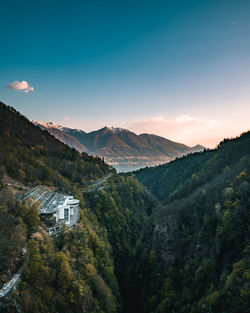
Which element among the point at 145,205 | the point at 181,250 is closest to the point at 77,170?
the point at 145,205

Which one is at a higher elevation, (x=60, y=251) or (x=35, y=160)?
(x=35, y=160)

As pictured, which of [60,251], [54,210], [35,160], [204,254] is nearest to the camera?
[60,251]

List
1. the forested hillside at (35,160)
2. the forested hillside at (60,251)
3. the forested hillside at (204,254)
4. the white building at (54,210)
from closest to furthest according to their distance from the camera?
the forested hillside at (60,251), the forested hillside at (204,254), the white building at (54,210), the forested hillside at (35,160)

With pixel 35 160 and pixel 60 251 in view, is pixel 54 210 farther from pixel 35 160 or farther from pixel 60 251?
pixel 35 160

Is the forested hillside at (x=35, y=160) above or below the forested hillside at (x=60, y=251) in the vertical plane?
above

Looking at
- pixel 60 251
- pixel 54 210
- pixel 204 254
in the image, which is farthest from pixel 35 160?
pixel 204 254

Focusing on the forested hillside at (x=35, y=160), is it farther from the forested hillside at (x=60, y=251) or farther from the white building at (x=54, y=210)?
the white building at (x=54, y=210)

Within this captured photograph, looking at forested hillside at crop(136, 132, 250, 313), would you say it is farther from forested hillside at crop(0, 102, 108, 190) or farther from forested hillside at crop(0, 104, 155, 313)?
forested hillside at crop(0, 102, 108, 190)

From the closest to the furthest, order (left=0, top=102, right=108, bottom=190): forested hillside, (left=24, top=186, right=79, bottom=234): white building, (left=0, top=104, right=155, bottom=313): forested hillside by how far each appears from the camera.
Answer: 1. (left=0, top=104, right=155, bottom=313): forested hillside
2. (left=24, top=186, right=79, bottom=234): white building
3. (left=0, top=102, right=108, bottom=190): forested hillside

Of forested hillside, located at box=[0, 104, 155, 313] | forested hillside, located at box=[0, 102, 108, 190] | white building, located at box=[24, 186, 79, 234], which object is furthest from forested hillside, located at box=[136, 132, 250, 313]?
forested hillside, located at box=[0, 102, 108, 190]

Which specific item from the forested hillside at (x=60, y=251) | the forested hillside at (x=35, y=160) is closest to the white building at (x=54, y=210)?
the forested hillside at (x=60, y=251)

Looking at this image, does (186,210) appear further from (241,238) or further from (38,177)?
(38,177)
